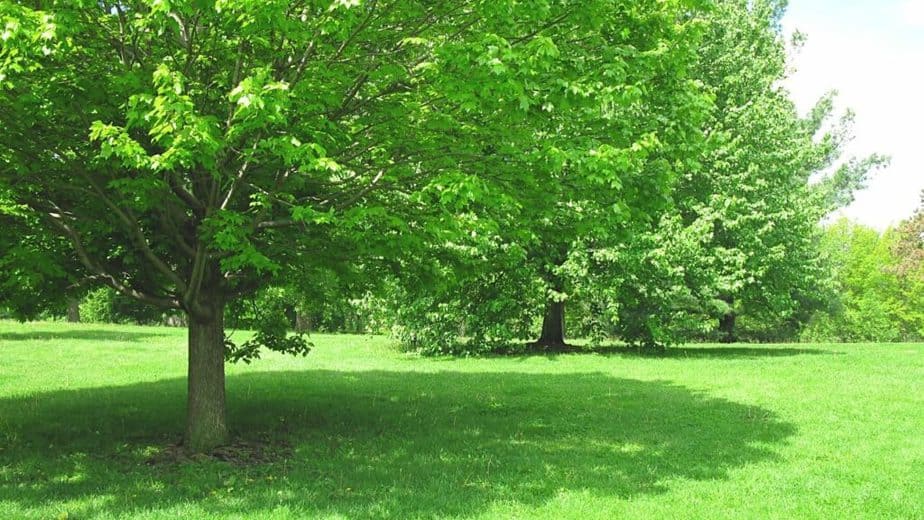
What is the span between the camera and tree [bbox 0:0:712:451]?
7.54m

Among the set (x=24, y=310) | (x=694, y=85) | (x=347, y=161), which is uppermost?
(x=694, y=85)

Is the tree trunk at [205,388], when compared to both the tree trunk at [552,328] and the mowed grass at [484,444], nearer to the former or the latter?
the mowed grass at [484,444]

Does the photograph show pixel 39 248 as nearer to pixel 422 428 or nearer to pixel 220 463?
pixel 220 463

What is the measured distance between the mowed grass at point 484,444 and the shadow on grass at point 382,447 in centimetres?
4

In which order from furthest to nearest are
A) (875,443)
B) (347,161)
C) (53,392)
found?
(53,392)
(875,443)
(347,161)

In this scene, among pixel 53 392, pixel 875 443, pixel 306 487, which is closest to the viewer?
pixel 306 487

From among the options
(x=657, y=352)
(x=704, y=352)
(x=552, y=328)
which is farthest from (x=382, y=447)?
(x=704, y=352)

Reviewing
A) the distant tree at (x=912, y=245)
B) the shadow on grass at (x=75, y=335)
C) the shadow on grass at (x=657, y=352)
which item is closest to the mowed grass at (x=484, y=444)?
the shadow on grass at (x=657, y=352)

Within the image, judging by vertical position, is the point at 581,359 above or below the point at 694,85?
below

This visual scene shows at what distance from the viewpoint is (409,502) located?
816 cm

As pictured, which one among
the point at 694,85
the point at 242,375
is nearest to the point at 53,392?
the point at 242,375

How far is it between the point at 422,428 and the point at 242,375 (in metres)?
9.59

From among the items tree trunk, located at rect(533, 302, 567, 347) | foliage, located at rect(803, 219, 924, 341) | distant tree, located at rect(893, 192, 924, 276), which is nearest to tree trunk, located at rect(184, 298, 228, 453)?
tree trunk, located at rect(533, 302, 567, 347)

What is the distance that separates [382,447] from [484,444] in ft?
5.13
